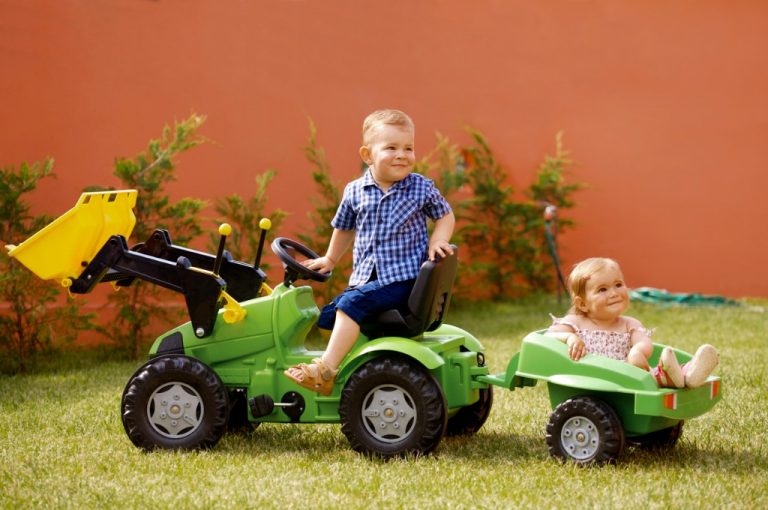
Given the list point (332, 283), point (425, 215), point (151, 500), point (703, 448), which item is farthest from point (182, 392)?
point (332, 283)

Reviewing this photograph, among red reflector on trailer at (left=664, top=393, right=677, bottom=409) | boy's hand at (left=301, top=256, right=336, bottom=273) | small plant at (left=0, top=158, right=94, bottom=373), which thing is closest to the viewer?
red reflector on trailer at (left=664, top=393, right=677, bottom=409)

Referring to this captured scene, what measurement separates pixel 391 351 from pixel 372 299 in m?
0.25

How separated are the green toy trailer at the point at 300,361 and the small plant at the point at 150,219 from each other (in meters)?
3.14

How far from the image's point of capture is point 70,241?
477 centimetres

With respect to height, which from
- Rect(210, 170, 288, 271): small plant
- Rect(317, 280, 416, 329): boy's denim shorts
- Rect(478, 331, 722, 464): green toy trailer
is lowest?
Rect(478, 331, 722, 464): green toy trailer

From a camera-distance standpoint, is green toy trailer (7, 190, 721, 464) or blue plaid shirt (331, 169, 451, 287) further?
blue plaid shirt (331, 169, 451, 287)

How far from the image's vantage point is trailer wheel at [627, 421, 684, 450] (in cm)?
480

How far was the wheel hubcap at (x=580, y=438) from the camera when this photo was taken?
445 cm

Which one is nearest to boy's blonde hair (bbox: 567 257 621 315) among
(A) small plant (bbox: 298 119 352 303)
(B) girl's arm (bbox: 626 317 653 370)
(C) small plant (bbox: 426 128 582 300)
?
(B) girl's arm (bbox: 626 317 653 370)

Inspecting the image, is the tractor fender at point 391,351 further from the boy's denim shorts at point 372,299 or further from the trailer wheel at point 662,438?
the trailer wheel at point 662,438

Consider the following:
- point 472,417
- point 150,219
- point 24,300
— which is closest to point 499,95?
point 150,219

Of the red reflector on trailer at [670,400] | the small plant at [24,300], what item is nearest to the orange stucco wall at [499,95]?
the small plant at [24,300]

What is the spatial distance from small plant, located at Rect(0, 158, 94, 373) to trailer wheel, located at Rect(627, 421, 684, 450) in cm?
460

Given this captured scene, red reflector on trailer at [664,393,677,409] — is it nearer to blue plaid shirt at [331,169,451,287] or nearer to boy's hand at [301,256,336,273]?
blue plaid shirt at [331,169,451,287]
